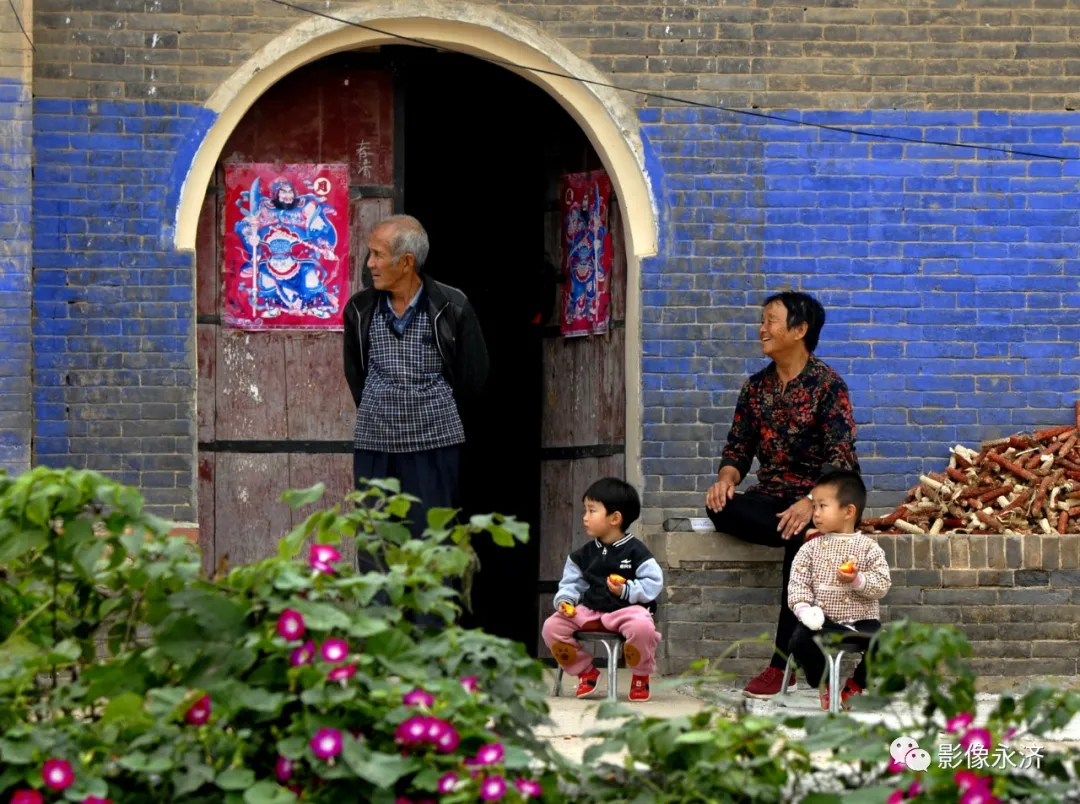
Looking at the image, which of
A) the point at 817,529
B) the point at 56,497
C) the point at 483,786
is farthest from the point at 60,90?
the point at 483,786

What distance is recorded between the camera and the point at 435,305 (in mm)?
7340

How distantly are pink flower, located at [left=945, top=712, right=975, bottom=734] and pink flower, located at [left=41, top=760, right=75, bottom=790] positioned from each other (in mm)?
1933

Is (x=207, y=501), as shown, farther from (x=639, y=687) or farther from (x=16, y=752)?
(x=16, y=752)

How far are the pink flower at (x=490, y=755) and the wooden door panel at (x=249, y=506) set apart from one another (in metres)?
4.78

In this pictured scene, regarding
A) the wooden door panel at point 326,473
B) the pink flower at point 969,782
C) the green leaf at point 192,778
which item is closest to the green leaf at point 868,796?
the pink flower at point 969,782

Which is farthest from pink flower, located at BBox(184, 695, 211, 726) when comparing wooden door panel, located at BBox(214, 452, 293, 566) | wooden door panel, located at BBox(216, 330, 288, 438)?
wooden door panel, located at BBox(216, 330, 288, 438)

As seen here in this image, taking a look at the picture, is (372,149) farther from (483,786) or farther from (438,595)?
(483,786)

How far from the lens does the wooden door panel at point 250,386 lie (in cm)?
878

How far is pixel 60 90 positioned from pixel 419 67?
2.56 m

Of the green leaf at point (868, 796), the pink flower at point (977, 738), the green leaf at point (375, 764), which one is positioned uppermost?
the pink flower at point (977, 738)

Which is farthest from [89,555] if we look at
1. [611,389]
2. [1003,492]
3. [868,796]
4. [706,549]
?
[1003,492]

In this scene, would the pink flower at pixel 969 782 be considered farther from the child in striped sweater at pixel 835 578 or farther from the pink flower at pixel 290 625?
the child in striped sweater at pixel 835 578

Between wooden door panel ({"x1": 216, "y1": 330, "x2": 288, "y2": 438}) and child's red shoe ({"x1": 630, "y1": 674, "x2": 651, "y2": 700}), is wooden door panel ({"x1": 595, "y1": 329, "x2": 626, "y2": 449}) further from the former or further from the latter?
child's red shoe ({"x1": 630, "y1": 674, "x2": 651, "y2": 700})

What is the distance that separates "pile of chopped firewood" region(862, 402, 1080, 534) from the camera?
27.0 feet
